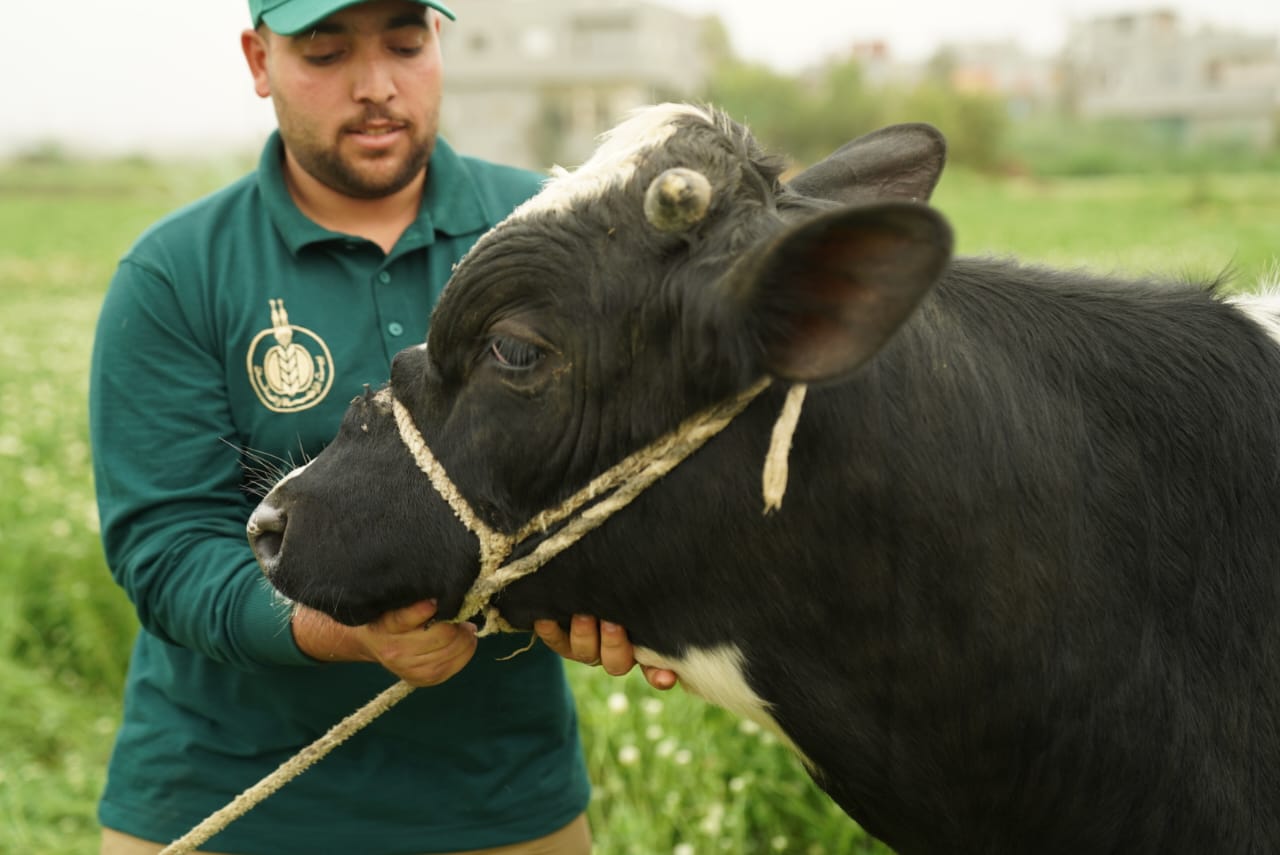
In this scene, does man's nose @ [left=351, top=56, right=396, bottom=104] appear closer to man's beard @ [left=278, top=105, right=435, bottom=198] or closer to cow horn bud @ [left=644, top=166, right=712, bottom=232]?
man's beard @ [left=278, top=105, right=435, bottom=198]

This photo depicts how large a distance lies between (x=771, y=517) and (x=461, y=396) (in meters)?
0.63

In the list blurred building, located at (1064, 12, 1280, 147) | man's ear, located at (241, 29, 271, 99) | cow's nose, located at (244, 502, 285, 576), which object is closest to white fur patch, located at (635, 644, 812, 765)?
cow's nose, located at (244, 502, 285, 576)

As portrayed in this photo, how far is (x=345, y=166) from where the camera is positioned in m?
3.40

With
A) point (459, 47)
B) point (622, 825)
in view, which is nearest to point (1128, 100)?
point (459, 47)

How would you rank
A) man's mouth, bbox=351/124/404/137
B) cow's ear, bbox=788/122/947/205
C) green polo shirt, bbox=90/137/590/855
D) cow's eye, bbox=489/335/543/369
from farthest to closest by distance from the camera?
man's mouth, bbox=351/124/404/137, green polo shirt, bbox=90/137/590/855, cow's ear, bbox=788/122/947/205, cow's eye, bbox=489/335/543/369

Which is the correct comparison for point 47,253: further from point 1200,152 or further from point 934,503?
point 1200,152

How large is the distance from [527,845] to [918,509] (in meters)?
1.78

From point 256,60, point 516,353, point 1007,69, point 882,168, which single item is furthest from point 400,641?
point 1007,69

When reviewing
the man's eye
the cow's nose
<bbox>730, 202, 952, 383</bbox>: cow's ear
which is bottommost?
the cow's nose

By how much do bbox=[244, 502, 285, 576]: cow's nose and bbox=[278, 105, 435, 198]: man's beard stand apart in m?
1.04

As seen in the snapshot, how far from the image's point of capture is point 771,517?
2.37m

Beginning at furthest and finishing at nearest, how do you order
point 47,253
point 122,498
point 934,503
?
point 47,253
point 122,498
point 934,503

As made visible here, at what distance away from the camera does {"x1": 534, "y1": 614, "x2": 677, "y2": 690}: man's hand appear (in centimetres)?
262

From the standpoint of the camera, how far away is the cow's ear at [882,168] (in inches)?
116
